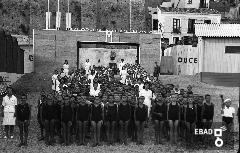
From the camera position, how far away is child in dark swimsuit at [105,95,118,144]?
1286 centimetres

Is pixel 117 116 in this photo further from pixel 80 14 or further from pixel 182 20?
pixel 80 14

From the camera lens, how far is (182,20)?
172 feet

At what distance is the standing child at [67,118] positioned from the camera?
12773mm

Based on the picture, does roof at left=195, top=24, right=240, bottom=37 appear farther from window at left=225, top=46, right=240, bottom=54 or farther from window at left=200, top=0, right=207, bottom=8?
window at left=200, top=0, right=207, bottom=8

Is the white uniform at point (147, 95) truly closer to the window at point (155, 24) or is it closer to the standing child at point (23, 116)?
the standing child at point (23, 116)

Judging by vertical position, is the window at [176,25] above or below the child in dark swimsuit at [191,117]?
above

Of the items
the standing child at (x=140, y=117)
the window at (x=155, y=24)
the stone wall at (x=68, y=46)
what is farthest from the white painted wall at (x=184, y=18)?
the standing child at (x=140, y=117)

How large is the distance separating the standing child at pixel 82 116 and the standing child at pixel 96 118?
0.18 metres

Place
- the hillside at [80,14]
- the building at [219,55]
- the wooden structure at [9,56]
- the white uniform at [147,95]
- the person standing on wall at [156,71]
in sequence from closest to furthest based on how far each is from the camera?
the white uniform at [147,95]
the wooden structure at [9,56]
the building at [219,55]
the person standing on wall at [156,71]
the hillside at [80,14]

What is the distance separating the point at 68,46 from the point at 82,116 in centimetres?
1965

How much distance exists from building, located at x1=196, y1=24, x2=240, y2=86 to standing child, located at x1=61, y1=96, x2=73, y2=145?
15.0 m

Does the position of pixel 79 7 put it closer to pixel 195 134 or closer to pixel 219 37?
pixel 219 37

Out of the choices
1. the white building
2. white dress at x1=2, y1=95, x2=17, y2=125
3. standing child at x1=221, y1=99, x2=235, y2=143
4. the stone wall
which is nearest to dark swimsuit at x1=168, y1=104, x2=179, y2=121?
standing child at x1=221, y1=99, x2=235, y2=143

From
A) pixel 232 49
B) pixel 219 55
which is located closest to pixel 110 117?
pixel 219 55
